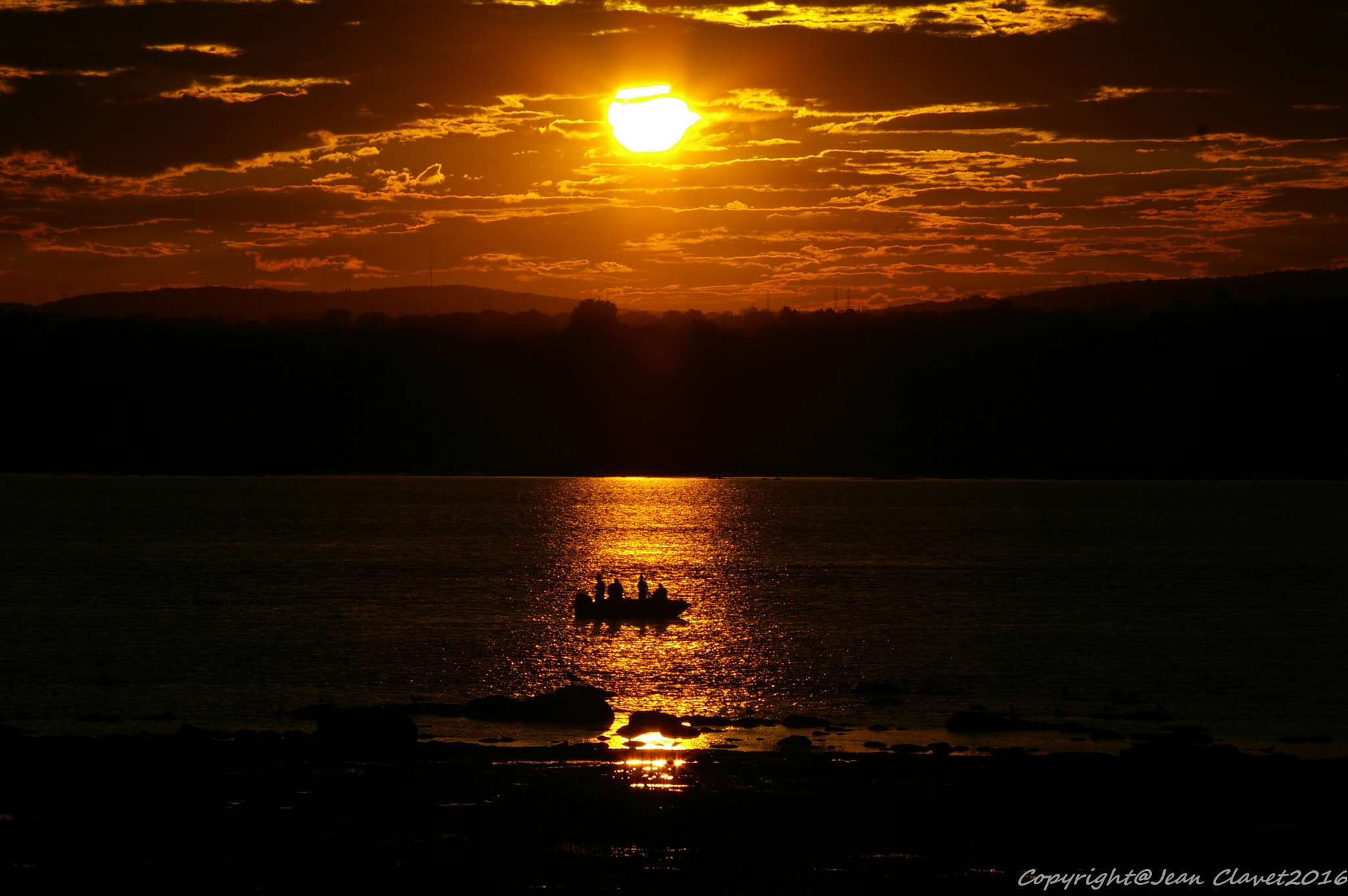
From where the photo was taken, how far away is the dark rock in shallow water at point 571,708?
30.2m

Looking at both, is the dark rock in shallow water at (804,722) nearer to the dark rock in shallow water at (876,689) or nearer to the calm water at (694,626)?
the calm water at (694,626)

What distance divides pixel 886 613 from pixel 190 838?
4742 centimetres

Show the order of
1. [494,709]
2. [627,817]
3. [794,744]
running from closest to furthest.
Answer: [627,817] → [794,744] → [494,709]

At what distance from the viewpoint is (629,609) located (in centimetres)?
5750

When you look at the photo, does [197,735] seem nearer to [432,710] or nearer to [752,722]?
[432,710]

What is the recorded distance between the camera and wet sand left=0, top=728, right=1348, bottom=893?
1641 centimetres

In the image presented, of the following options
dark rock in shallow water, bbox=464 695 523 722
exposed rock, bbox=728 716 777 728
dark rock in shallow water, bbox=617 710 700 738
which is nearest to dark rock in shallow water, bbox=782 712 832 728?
exposed rock, bbox=728 716 777 728

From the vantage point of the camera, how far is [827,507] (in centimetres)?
19288

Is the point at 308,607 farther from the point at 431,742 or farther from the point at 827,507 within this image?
the point at 827,507

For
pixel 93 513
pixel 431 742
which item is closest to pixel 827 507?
pixel 93 513

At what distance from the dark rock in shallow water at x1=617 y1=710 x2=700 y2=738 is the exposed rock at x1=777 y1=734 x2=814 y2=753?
259 cm

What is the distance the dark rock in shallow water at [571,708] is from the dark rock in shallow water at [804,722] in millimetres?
4514

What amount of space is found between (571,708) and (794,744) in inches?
258

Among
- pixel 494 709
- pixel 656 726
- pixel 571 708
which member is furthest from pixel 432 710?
pixel 656 726
